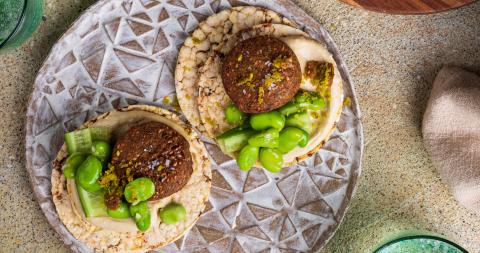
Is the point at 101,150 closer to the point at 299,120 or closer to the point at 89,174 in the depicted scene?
the point at 89,174

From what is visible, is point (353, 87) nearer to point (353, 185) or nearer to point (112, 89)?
point (353, 185)

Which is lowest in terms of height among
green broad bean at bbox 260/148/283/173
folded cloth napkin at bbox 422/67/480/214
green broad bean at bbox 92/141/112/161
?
folded cloth napkin at bbox 422/67/480/214

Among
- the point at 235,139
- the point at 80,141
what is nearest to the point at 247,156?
the point at 235,139

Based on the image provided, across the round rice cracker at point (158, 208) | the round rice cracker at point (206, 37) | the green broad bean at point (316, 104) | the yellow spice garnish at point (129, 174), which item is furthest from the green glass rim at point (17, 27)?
the green broad bean at point (316, 104)

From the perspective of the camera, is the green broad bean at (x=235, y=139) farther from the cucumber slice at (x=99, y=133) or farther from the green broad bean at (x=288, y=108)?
the cucumber slice at (x=99, y=133)

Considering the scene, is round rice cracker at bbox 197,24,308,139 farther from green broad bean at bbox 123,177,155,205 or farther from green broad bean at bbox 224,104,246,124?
green broad bean at bbox 123,177,155,205

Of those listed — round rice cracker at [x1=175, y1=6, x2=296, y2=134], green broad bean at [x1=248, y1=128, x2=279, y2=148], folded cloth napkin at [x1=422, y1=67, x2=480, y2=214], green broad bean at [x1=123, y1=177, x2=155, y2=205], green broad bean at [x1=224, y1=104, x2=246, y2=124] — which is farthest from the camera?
folded cloth napkin at [x1=422, y1=67, x2=480, y2=214]

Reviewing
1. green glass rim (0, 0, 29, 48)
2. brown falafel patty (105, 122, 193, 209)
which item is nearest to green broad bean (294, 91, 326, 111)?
brown falafel patty (105, 122, 193, 209)
